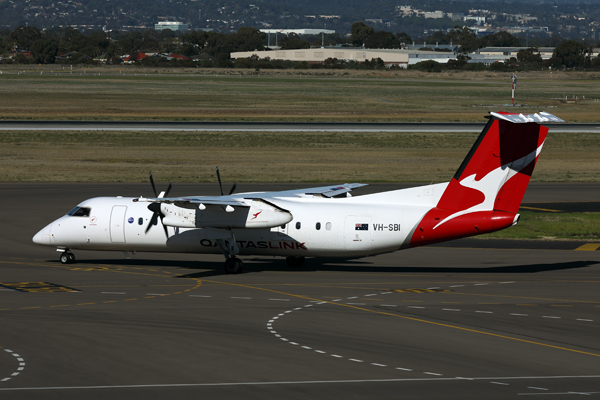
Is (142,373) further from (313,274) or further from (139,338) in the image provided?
(313,274)

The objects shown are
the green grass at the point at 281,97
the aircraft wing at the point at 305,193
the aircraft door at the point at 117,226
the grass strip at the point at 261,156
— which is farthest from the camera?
the green grass at the point at 281,97

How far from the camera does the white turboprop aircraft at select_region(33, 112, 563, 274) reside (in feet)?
83.7

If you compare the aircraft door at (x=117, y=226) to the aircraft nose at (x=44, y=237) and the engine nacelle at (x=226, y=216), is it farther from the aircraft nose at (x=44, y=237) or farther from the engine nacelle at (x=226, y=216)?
the aircraft nose at (x=44, y=237)

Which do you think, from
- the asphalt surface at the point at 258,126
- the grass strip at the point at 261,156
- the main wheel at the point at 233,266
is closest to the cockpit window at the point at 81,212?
the main wheel at the point at 233,266

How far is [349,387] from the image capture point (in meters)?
15.1

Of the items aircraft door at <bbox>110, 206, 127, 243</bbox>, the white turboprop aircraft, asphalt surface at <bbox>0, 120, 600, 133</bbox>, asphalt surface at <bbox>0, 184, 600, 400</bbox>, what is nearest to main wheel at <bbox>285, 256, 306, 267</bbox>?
the white turboprop aircraft

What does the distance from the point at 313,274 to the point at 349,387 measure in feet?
41.5

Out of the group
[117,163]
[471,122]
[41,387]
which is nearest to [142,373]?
[41,387]

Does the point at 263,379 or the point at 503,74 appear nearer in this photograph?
the point at 263,379

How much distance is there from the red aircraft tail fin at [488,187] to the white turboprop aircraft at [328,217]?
3cm

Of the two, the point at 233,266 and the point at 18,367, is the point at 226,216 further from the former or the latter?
the point at 18,367

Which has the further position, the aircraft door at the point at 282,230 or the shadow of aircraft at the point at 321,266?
the shadow of aircraft at the point at 321,266

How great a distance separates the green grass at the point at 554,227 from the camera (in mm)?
34938

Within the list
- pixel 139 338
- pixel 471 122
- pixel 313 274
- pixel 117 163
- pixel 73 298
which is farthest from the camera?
pixel 471 122
